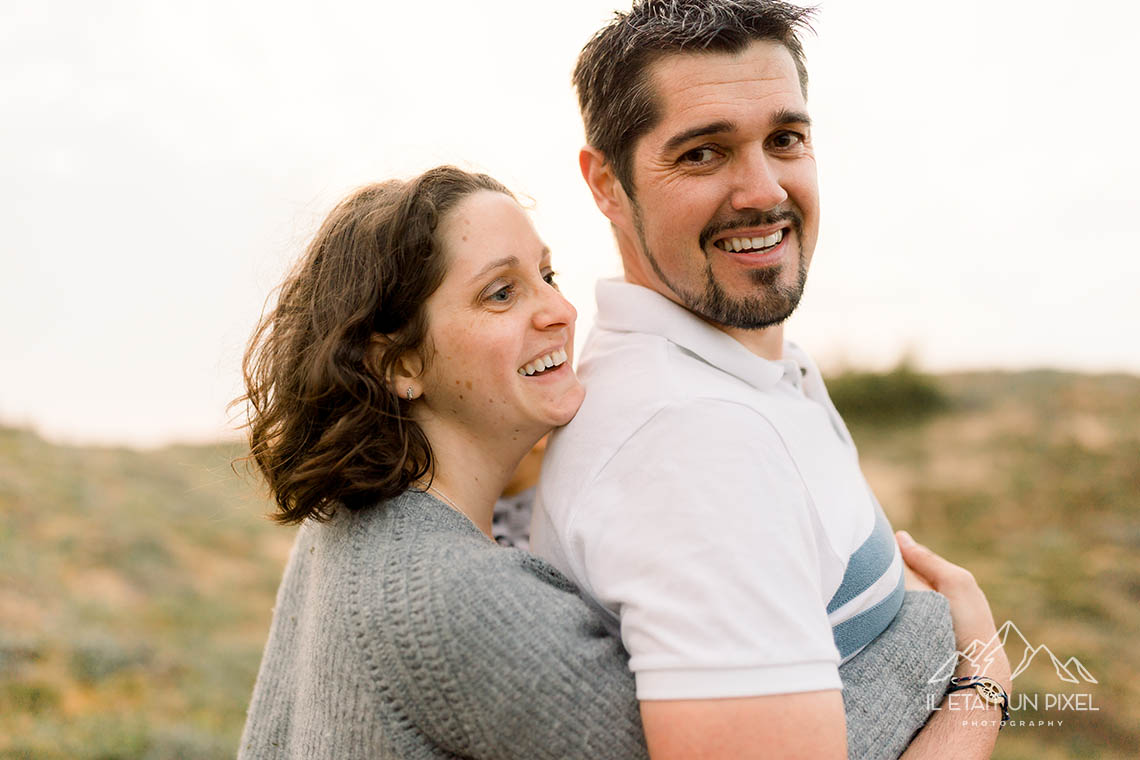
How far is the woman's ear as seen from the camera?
1.66 metres

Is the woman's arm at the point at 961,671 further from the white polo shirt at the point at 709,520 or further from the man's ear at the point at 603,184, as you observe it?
the man's ear at the point at 603,184

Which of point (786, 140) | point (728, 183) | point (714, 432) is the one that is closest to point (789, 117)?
point (786, 140)

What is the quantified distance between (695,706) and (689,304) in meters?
0.86

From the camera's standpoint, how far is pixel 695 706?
122cm

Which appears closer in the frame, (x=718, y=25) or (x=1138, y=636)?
(x=718, y=25)

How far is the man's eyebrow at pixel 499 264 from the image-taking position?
1659mm

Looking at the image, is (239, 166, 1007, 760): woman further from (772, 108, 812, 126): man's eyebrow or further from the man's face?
(772, 108, 812, 126): man's eyebrow

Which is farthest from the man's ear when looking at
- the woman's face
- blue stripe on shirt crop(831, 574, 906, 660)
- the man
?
blue stripe on shirt crop(831, 574, 906, 660)

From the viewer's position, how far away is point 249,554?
6.07 metres

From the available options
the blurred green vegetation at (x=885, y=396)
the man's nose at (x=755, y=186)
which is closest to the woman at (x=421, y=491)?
the man's nose at (x=755, y=186)

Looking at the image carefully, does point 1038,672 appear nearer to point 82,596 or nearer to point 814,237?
point 814,237

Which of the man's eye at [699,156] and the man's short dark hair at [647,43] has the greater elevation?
the man's short dark hair at [647,43]

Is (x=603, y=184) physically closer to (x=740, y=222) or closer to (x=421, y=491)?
(x=740, y=222)

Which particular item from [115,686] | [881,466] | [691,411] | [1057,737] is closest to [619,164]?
[691,411]
